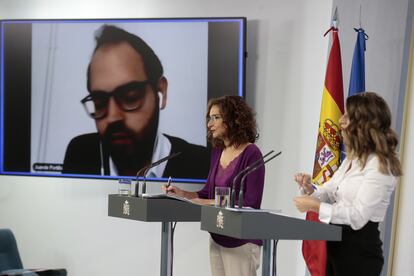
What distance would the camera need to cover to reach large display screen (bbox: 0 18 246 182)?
513 cm

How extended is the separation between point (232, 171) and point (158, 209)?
0.50 metres

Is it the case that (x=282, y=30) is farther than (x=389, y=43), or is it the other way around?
(x=282, y=30)

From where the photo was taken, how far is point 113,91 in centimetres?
529

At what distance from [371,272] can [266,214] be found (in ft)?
1.58

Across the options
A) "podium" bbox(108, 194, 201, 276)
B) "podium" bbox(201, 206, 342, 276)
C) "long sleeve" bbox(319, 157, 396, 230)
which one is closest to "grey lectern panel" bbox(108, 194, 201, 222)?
"podium" bbox(108, 194, 201, 276)

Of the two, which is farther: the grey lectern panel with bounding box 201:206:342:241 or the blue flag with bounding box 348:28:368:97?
the blue flag with bounding box 348:28:368:97

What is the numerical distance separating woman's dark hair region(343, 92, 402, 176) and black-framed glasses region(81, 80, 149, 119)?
268cm

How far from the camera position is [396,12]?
4.75 meters

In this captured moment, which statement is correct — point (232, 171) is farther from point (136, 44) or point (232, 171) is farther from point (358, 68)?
point (136, 44)

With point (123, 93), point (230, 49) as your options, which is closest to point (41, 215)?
point (123, 93)

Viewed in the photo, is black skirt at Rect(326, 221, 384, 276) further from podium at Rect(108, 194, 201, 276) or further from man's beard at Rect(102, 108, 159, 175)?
man's beard at Rect(102, 108, 159, 175)

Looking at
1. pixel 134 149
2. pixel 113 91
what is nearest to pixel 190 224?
pixel 134 149

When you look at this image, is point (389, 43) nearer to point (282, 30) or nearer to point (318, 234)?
point (282, 30)

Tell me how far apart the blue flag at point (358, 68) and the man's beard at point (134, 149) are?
5.03ft
